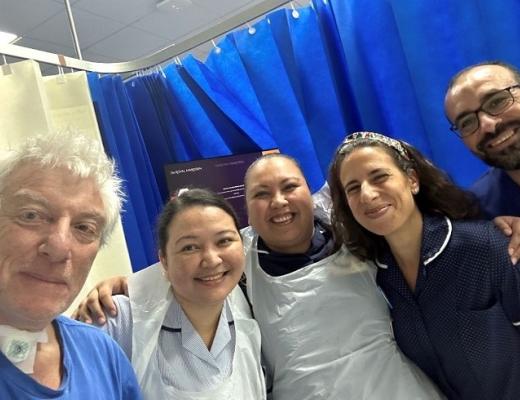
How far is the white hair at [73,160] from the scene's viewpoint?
76cm

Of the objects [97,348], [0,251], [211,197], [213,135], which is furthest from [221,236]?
[213,135]

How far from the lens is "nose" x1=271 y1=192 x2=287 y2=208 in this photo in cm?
125

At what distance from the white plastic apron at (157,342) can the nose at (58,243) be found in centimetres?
38

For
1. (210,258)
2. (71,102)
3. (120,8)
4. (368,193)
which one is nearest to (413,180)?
(368,193)

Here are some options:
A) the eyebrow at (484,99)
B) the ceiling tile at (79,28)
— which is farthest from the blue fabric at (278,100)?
the ceiling tile at (79,28)

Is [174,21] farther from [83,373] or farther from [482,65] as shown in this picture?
[83,373]

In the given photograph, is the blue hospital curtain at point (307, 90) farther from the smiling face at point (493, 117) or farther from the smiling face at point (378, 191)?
the smiling face at point (378, 191)

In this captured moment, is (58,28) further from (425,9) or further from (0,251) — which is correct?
(0,251)

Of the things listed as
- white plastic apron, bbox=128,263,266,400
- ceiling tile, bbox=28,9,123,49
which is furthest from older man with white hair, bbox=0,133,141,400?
ceiling tile, bbox=28,9,123,49

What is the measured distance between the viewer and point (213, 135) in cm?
163

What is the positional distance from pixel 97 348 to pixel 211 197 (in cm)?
43

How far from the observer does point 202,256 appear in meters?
1.03

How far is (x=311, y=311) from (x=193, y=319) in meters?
0.29

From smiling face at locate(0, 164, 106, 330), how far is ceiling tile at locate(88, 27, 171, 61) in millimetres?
2824
